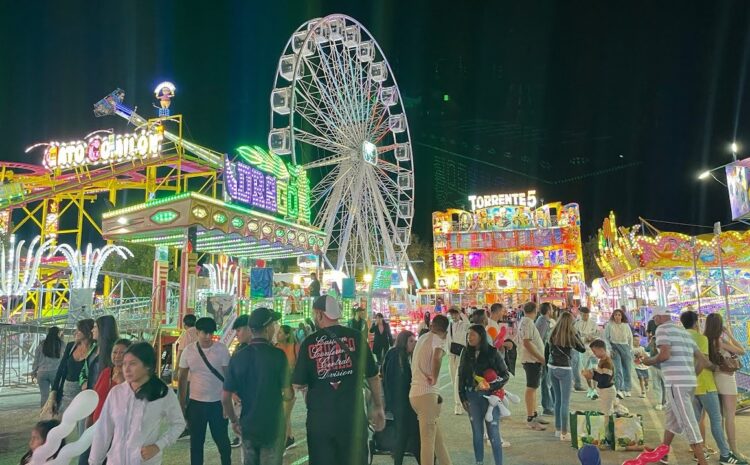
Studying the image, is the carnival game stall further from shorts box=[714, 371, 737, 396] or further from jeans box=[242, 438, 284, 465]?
jeans box=[242, 438, 284, 465]

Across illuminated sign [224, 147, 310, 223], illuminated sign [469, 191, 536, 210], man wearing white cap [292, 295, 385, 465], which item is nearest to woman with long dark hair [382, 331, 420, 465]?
man wearing white cap [292, 295, 385, 465]

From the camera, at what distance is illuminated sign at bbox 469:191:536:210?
163 ft

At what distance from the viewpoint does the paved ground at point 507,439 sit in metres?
5.69

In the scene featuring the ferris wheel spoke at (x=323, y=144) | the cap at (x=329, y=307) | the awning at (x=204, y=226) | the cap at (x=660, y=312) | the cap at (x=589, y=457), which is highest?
the ferris wheel spoke at (x=323, y=144)

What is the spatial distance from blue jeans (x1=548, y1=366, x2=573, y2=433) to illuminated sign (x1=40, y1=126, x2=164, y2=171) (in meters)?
20.2

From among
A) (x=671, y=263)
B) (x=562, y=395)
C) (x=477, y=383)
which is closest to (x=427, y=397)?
(x=477, y=383)

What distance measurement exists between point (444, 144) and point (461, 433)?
50112 millimetres

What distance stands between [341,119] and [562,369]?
717 inches

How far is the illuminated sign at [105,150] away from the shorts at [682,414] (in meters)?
21.6

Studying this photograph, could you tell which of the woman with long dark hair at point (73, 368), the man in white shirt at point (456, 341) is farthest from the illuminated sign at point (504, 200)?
the woman with long dark hair at point (73, 368)

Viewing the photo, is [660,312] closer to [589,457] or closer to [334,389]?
[334,389]

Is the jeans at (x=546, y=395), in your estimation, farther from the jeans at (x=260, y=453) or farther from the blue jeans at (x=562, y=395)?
the jeans at (x=260, y=453)

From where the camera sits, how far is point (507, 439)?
6.52 m

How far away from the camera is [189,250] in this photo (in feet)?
37.3
